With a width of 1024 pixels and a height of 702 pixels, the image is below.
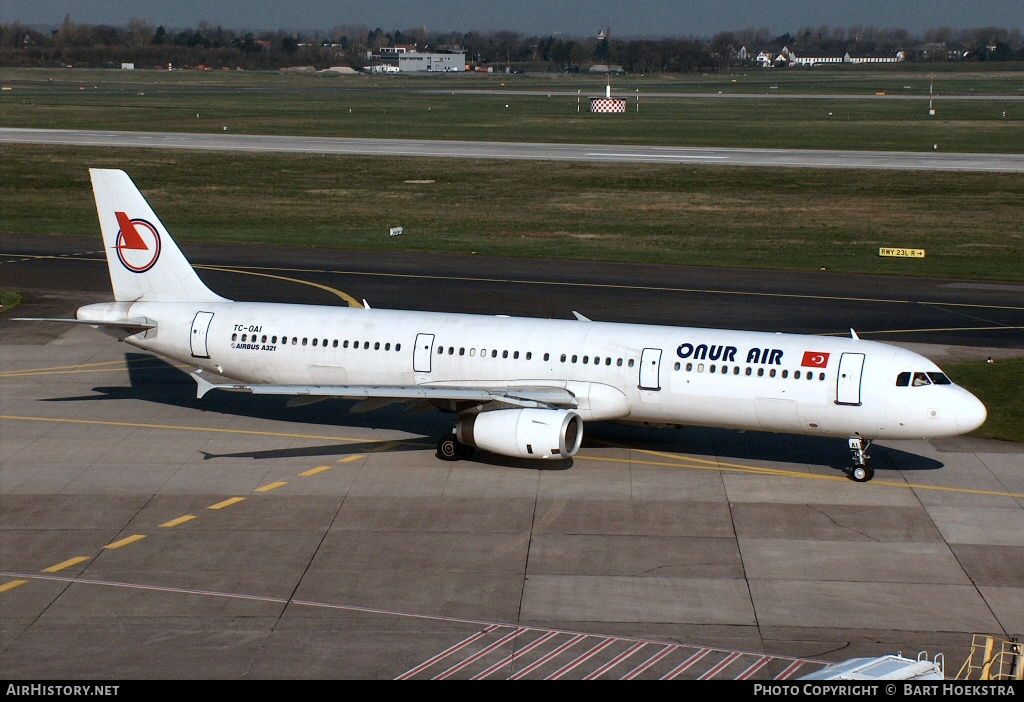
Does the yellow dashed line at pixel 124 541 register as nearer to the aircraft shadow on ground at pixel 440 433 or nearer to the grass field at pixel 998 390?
the aircraft shadow on ground at pixel 440 433

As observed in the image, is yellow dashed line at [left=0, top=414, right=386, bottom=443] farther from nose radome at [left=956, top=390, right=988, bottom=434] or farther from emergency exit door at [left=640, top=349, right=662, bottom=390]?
nose radome at [left=956, top=390, right=988, bottom=434]

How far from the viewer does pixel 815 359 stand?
3341cm

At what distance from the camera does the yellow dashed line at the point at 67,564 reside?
2733cm

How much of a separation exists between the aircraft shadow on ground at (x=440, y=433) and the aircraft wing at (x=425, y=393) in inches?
85.1

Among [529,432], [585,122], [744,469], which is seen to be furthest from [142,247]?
[585,122]

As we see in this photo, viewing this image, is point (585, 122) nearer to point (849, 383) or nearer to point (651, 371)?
point (651, 371)

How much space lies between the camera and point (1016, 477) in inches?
1347

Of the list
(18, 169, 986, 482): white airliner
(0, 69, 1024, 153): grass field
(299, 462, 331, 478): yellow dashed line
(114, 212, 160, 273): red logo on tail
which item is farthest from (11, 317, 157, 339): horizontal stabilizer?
(0, 69, 1024, 153): grass field

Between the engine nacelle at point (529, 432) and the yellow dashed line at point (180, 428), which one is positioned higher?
the engine nacelle at point (529, 432)

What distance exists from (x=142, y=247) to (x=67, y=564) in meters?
15.5

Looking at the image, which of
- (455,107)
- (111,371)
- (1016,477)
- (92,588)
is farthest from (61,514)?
(455,107)

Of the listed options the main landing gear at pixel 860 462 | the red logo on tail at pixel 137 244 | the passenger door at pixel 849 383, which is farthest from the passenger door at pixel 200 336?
the main landing gear at pixel 860 462

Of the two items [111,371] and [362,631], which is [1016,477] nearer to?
[362,631]

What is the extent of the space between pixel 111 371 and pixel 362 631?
26.6 metres
